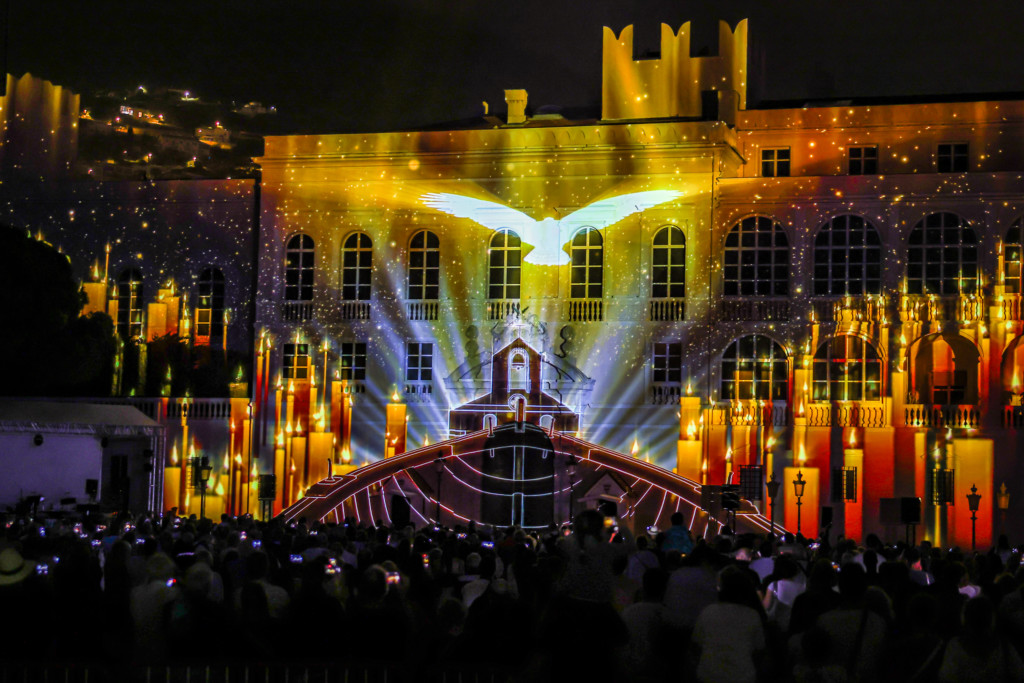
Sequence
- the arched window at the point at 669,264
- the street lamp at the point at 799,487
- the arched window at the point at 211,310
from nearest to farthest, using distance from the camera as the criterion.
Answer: the street lamp at the point at 799,487
the arched window at the point at 669,264
the arched window at the point at 211,310

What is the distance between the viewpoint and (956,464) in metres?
33.6

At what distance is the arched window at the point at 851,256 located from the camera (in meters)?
35.5

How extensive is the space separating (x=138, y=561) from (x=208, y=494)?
24.4m

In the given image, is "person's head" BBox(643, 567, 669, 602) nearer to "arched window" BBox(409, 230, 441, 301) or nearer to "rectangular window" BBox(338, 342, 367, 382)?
"arched window" BBox(409, 230, 441, 301)

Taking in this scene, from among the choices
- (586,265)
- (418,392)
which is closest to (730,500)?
(586,265)

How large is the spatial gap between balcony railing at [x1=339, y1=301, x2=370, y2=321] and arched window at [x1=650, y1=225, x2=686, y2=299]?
25.3 ft

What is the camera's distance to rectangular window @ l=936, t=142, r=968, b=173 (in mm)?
37281

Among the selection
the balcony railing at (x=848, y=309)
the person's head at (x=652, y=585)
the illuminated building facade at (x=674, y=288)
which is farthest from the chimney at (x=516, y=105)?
the person's head at (x=652, y=585)

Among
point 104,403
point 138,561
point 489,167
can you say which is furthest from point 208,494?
point 138,561

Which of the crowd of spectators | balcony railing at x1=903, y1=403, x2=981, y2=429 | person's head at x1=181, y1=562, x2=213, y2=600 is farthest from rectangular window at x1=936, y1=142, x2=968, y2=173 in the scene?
person's head at x1=181, y1=562, x2=213, y2=600

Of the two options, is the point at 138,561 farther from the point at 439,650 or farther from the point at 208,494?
the point at 208,494

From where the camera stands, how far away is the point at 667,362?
36250mm

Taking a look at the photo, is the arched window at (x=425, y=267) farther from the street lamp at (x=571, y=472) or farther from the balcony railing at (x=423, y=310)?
the street lamp at (x=571, y=472)

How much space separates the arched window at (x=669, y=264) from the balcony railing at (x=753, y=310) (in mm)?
1171
